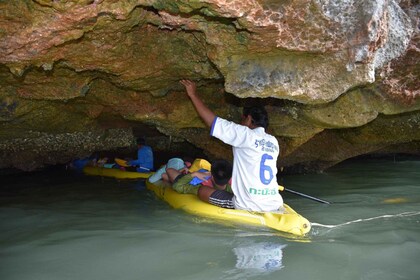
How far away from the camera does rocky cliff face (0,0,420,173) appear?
149 inches

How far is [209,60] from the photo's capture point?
5.10 m

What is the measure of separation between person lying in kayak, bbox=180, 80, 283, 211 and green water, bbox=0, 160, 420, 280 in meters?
Result: 0.42

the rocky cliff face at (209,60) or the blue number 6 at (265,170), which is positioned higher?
the rocky cliff face at (209,60)

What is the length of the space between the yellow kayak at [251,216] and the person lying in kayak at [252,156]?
0.43 feet

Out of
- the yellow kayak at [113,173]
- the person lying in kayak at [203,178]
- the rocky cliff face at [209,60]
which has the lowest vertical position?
the yellow kayak at [113,173]

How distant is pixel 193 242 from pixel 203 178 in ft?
7.73

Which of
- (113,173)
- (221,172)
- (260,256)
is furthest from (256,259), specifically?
(113,173)

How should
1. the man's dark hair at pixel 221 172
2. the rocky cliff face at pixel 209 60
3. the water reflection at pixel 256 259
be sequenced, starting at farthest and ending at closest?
the man's dark hair at pixel 221 172, the rocky cliff face at pixel 209 60, the water reflection at pixel 256 259

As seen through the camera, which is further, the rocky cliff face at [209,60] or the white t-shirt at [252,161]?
the white t-shirt at [252,161]

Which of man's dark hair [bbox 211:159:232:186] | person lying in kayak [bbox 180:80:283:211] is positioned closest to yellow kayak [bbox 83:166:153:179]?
man's dark hair [bbox 211:159:232:186]

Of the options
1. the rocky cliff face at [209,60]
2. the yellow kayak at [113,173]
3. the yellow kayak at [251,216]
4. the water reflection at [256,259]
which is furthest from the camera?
the yellow kayak at [113,173]

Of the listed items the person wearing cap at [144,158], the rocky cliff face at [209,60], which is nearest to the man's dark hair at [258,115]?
the rocky cliff face at [209,60]

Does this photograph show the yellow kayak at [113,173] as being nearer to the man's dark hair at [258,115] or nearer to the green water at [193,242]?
the green water at [193,242]

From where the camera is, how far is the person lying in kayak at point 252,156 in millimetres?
4699
